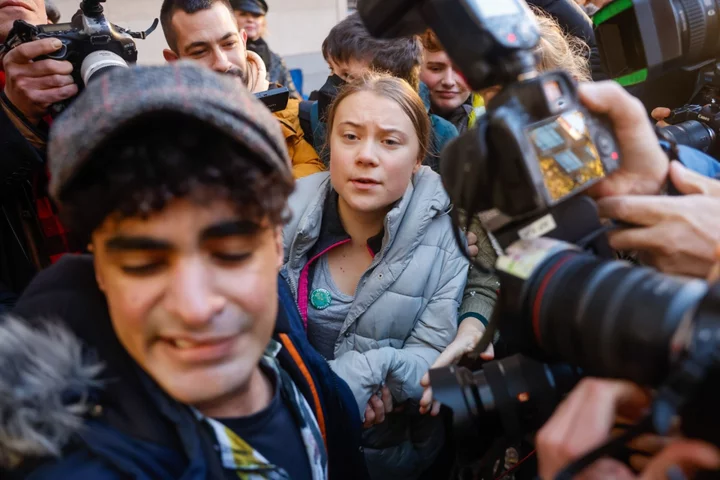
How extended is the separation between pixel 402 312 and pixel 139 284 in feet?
3.24

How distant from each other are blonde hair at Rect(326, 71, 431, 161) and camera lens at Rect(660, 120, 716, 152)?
70 centimetres

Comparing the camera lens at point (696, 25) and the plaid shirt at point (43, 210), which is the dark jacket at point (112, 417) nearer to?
the plaid shirt at point (43, 210)

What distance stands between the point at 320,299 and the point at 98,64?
87cm

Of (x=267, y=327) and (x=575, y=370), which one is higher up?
(x=267, y=327)

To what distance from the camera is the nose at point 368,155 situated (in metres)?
1.74

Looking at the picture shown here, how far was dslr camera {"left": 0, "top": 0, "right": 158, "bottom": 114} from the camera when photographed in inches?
60.1

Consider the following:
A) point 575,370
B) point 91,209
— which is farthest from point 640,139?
point 91,209

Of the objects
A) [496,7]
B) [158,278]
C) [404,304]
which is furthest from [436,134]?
[158,278]

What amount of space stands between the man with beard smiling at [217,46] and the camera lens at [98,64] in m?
0.65

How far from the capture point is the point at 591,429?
78 cm

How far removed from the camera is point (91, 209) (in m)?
0.84

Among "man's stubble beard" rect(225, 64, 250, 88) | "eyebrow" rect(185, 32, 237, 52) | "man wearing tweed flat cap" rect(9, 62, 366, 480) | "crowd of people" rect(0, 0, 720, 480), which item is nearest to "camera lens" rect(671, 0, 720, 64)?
"crowd of people" rect(0, 0, 720, 480)

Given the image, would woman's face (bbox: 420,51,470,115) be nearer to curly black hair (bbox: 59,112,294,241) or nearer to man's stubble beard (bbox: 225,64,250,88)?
man's stubble beard (bbox: 225,64,250,88)

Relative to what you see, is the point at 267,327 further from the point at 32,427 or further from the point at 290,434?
the point at 32,427
